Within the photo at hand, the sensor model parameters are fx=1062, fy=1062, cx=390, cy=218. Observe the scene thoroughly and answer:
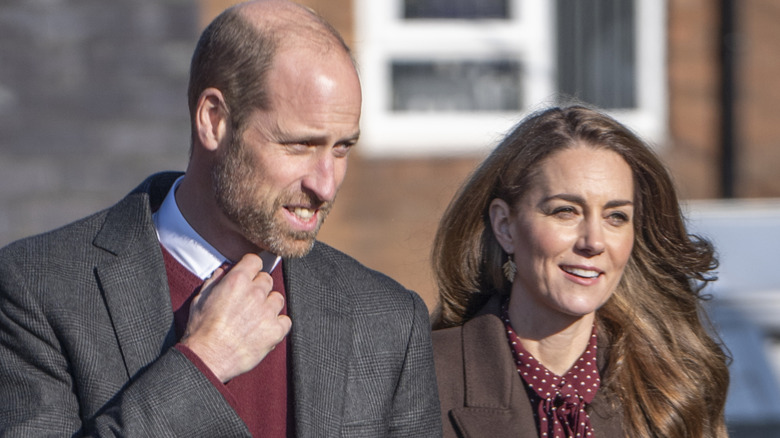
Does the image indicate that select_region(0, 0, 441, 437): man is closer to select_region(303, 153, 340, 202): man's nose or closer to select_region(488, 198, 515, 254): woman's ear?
select_region(303, 153, 340, 202): man's nose

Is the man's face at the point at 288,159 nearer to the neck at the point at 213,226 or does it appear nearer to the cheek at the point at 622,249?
the neck at the point at 213,226

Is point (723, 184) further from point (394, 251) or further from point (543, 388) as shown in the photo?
point (543, 388)

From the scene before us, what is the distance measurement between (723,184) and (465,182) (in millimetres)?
4855

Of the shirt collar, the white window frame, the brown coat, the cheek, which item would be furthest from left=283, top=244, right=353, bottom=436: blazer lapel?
the white window frame

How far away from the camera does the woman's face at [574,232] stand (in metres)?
2.94

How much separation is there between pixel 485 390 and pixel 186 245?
1.06 metres

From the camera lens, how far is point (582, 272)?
294cm

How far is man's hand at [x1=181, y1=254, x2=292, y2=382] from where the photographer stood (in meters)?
2.23

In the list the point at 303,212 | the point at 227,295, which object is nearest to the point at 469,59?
the point at 303,212

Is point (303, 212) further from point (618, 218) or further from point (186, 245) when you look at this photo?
point (618, 218)

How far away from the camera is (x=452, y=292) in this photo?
338cm

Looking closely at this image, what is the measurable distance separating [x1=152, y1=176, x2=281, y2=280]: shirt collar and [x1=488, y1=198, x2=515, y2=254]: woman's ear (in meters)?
0.87

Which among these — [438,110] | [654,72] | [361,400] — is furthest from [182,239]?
[654,72]

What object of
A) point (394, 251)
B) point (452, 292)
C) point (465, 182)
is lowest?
point (394, 251)
